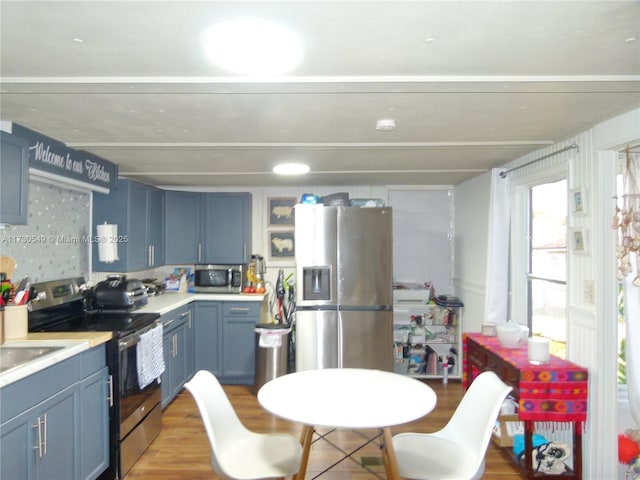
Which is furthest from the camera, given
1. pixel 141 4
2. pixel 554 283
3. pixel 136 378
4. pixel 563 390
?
pixel 554 283

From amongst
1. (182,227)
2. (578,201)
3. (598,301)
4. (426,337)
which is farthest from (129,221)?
(598,301)

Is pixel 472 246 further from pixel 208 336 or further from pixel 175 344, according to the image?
pixel 175 344

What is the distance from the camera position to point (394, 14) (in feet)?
4.33

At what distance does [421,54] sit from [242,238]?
137 inches

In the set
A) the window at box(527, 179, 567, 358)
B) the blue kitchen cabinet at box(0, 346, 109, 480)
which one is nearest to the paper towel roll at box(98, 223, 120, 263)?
the blue kitchen cabinet at box(0, 346, 109, 480)

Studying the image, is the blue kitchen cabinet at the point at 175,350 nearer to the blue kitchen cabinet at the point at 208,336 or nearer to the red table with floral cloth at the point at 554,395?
the blue kitchen cabinet at the point at 208,336

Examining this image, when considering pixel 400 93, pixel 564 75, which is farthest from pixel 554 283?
pixel 400 93

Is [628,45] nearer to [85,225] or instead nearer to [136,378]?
[136,378]

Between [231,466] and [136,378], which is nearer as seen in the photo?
[231,466]

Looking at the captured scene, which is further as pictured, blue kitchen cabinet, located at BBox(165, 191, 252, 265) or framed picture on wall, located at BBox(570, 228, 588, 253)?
blue kitchen cabinet, located at BBox(165, 191, 252, 265)

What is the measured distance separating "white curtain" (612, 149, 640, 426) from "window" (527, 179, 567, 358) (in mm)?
416

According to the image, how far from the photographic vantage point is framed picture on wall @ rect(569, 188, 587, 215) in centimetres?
258

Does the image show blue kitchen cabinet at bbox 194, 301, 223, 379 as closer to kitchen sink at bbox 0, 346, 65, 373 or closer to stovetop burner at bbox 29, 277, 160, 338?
stovetop burner at bbox 29, 277, 160, 338

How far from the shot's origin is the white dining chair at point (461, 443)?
1.81 m
